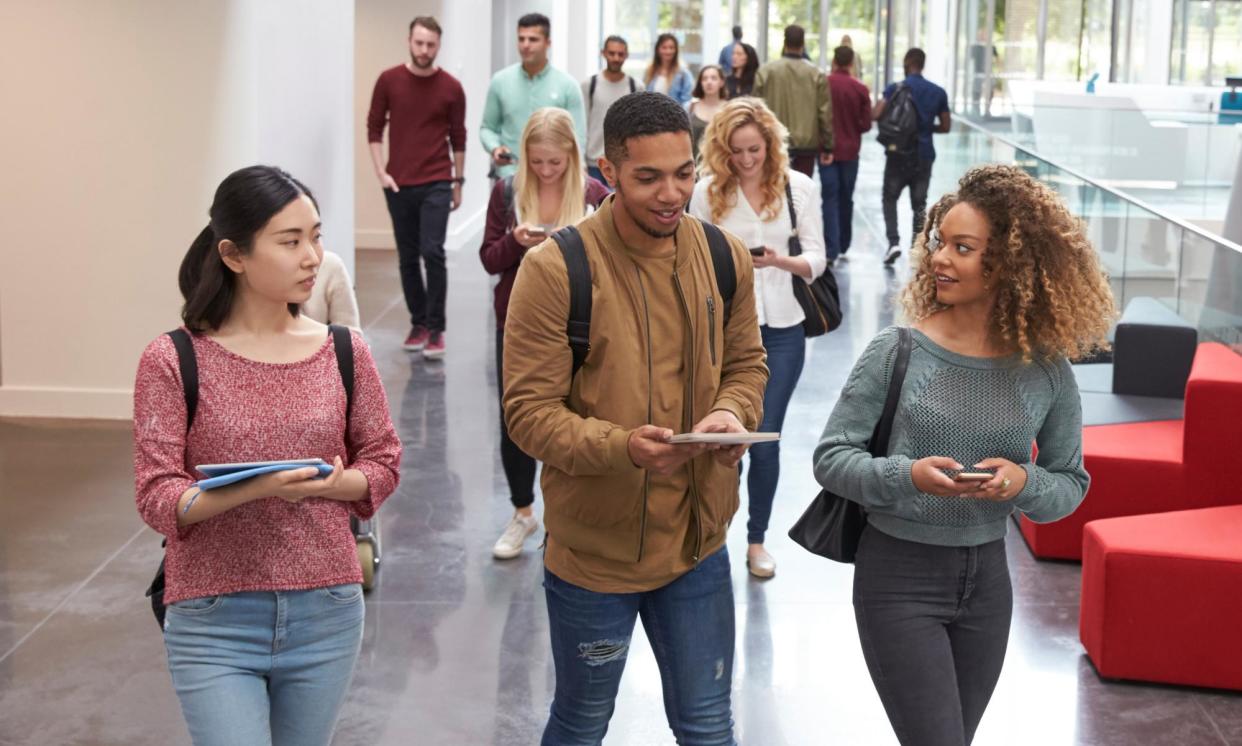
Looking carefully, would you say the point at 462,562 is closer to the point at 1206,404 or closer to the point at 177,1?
the point at 1206,404

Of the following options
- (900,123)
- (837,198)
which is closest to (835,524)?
(837,198)

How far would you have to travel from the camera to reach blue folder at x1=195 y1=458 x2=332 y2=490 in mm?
2672

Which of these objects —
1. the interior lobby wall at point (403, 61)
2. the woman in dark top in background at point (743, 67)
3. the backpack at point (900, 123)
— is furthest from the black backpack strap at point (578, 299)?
the woman in dark top in background at point (743, 67)

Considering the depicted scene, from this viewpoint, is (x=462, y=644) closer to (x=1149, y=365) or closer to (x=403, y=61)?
(x=1149, y=365)

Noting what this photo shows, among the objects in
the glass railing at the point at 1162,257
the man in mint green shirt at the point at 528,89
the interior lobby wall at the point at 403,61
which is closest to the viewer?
the glass railing at the point at 1162,257

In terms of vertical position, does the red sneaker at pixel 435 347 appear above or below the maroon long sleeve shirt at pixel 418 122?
below

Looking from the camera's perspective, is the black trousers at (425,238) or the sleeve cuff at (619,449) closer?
the sleeve cuff at (619,449)

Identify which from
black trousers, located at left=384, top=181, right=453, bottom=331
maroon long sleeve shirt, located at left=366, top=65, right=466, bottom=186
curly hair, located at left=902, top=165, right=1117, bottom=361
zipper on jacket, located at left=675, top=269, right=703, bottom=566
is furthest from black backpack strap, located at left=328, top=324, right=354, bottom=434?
maroon long sleeve shirt, located at left=366, top=65, right=466, bottom=186

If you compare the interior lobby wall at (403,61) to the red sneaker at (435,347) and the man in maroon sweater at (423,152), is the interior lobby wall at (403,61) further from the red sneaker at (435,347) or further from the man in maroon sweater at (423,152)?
the red sneaker at (435,347)

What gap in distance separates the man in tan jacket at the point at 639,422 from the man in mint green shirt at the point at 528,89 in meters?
6.84

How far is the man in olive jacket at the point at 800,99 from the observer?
12898 millimetres

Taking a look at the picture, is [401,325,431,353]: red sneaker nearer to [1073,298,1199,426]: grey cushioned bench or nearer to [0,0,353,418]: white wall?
[0,0,353,418]: white wall

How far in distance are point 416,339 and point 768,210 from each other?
5378mm

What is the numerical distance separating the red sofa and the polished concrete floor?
0.61 feet
